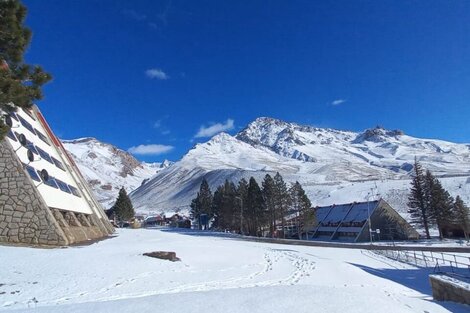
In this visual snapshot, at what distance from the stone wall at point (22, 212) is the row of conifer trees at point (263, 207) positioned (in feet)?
154

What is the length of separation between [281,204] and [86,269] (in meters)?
55.3

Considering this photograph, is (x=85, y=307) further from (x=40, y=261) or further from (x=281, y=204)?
(x=281, y=204)

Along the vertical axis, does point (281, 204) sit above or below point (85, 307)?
above

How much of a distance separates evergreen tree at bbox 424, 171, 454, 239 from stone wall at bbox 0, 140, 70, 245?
57.1 m

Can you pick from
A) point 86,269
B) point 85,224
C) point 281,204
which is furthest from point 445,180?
point 86,269

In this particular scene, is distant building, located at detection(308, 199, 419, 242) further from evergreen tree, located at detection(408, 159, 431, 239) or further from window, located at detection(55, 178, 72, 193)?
window, located at detection(55, 178, 72, 193)

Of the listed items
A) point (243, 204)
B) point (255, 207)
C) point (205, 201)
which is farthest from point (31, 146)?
point (205, 201)

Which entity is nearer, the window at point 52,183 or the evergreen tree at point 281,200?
the window at point 52,183

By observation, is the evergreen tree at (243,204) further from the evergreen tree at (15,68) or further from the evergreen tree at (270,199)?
the evergreen tree at (15,68)

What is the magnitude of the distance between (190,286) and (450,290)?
28.1ft

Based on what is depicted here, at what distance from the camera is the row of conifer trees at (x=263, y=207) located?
67.8 metres

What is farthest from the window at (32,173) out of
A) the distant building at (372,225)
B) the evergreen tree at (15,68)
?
the distant building at (372,225)

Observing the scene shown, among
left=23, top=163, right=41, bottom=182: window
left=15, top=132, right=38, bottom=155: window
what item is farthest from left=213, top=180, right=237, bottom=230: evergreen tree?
left=23, top=163, right=41, bottom=182: window

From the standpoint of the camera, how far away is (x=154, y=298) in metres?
9.20
